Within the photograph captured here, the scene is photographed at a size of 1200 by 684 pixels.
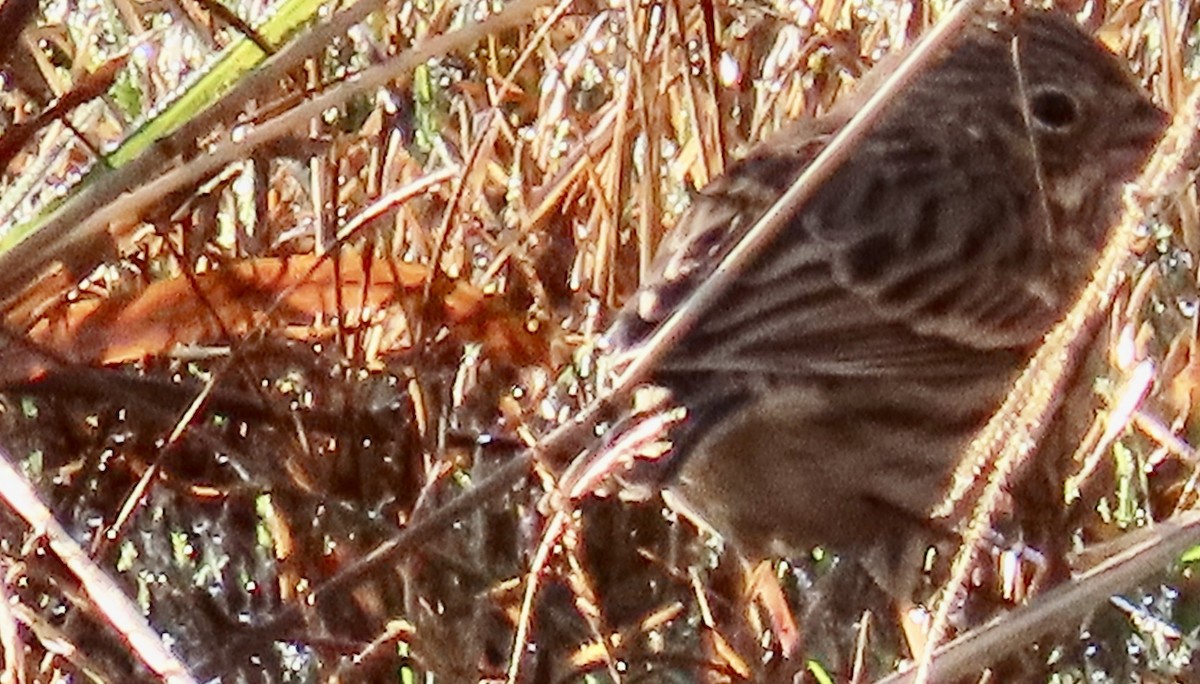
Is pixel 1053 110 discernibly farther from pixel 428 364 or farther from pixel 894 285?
pixel 428 364

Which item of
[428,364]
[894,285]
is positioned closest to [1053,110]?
[894,285]

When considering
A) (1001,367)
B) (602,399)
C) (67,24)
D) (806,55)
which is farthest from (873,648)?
(67,24)

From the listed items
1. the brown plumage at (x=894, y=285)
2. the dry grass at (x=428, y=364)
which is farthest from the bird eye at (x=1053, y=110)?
the dry grass at (x=428, y=364)

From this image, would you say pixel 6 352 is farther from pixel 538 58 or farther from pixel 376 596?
pixel 538 58

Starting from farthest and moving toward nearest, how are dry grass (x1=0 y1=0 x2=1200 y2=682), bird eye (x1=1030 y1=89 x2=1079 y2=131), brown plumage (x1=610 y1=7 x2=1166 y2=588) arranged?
bird eye (x1=1030 y1=89 x2=1079 y2=131), brown plumage (x1=610 y1=7 x2=1166 y2=588), dry grass (x1=0 y1=0 x2=1200 y2=682)

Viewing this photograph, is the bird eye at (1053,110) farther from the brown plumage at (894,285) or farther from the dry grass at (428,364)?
the dry grass at (428,364)

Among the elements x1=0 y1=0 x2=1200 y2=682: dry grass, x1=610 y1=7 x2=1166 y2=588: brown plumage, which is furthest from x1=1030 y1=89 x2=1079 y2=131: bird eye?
x1=0 y1=0 x2=1200 y2=682: dry grass

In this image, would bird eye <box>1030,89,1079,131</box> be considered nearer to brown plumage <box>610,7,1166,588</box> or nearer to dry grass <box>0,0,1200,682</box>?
brown plumage <box>610,7,1166,588</box>
